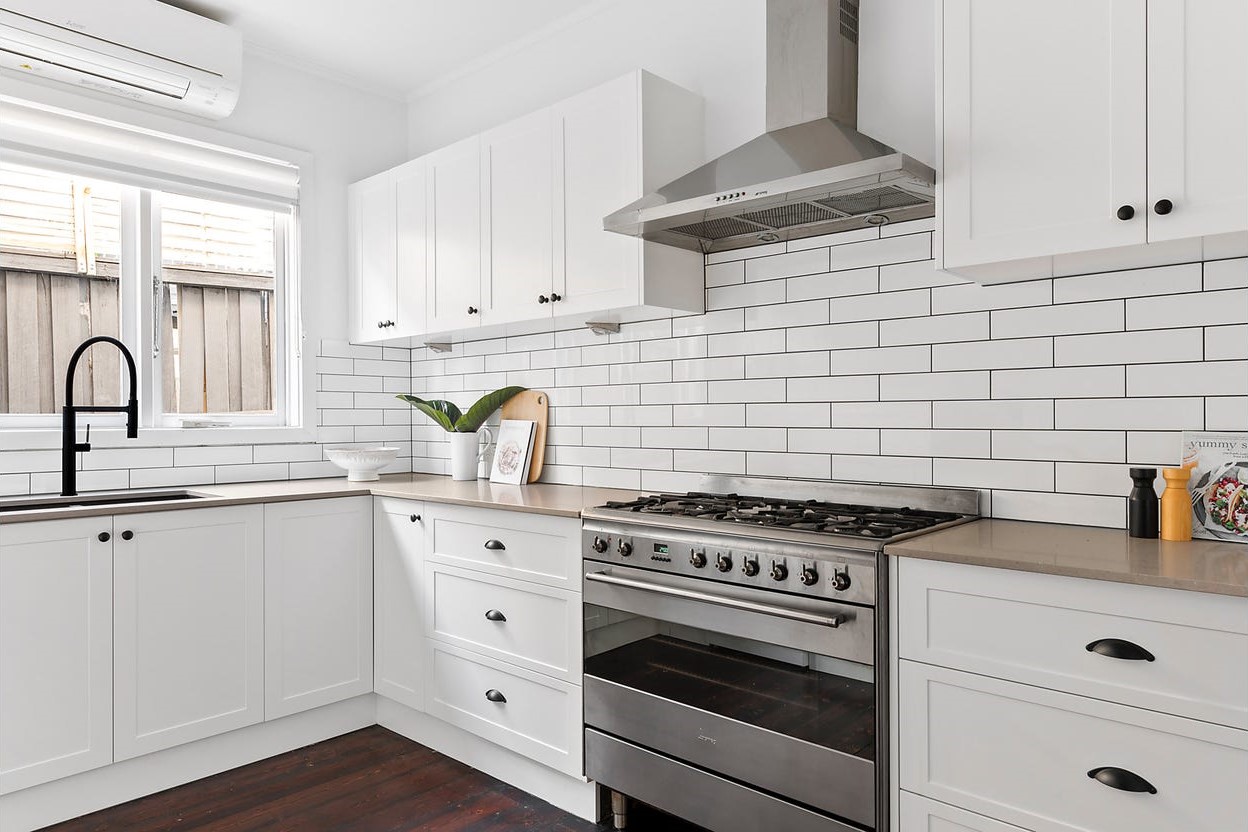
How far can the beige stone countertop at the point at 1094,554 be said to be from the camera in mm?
1434

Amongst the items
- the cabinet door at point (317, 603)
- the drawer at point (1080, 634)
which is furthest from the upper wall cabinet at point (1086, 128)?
the cabinet door at point (317, 603)

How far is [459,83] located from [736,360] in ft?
6.85

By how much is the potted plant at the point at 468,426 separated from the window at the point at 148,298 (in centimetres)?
74

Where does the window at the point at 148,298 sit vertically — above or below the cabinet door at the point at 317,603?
above

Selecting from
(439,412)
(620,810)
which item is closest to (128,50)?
(439,412)

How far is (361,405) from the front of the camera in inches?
155

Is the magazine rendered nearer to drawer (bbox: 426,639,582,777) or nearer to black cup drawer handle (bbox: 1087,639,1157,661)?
black cup drawer handle (bbox: 1087,639,1157,661)

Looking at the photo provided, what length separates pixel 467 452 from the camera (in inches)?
140

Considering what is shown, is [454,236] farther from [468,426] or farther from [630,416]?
[630,416]

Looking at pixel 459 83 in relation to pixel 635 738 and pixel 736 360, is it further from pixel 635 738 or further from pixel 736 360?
pixel 635 738

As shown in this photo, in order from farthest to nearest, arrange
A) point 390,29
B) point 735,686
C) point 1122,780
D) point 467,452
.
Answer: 1. point 467,452
2. point 390,29
3. point 735,686
4. point 1122,780

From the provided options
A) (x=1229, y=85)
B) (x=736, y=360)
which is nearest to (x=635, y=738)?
(x=736, y=360)

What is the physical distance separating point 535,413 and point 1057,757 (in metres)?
2.35

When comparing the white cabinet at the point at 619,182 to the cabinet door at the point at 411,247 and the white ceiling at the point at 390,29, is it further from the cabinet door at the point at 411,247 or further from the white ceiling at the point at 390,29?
the cabinet door at the point at 411,247
